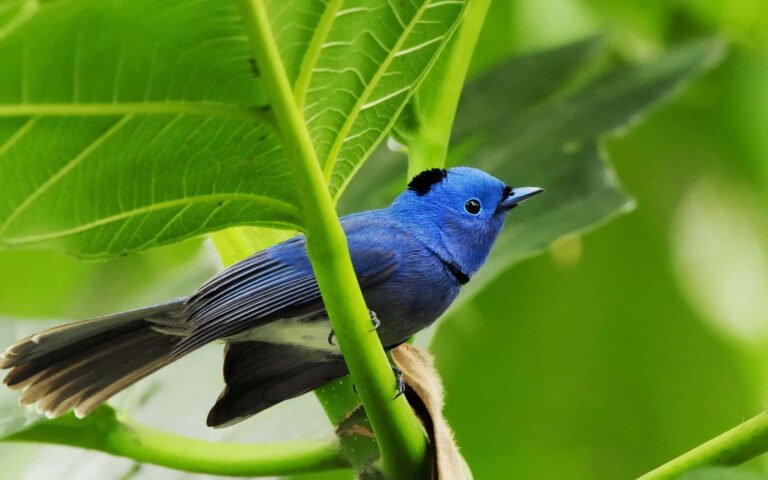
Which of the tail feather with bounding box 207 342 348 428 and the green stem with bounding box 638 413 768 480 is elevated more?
the tail feather with bounding box 207 342 348 428

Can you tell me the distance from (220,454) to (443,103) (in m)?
0.61

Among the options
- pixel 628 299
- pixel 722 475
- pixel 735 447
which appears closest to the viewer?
pixel 722 475

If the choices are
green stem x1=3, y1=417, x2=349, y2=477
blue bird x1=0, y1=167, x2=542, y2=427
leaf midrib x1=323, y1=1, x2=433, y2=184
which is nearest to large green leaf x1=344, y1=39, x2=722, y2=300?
blue bird x1=0, y1=167, x2=542, y2=427

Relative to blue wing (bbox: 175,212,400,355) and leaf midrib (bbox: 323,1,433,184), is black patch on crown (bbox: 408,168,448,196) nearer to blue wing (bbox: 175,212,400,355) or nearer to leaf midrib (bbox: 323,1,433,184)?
blue wing (bbox: 175,212,400,355)

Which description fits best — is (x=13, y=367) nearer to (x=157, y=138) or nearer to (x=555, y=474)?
(x=157, y=138)

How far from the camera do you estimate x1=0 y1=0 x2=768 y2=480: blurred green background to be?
2.52 metres

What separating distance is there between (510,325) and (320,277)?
5.22 ft

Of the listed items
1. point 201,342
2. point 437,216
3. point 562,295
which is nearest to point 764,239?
point 562,295

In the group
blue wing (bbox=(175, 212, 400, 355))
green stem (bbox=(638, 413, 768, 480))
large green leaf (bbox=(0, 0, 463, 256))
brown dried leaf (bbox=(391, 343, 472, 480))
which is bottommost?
green stem (bbox=(638, 413, 768, 480))

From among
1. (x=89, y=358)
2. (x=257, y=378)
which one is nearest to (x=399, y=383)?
(x=257, y=378)

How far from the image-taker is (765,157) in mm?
2688

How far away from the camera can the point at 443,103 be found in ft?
5.01

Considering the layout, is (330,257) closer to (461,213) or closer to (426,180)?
(426,180)

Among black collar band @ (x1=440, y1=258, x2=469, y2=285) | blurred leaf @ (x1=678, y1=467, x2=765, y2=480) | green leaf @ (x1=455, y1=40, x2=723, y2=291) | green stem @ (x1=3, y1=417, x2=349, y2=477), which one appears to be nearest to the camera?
blurred leaf @ (x1=678, y1=467, x2=765, y2=480)
